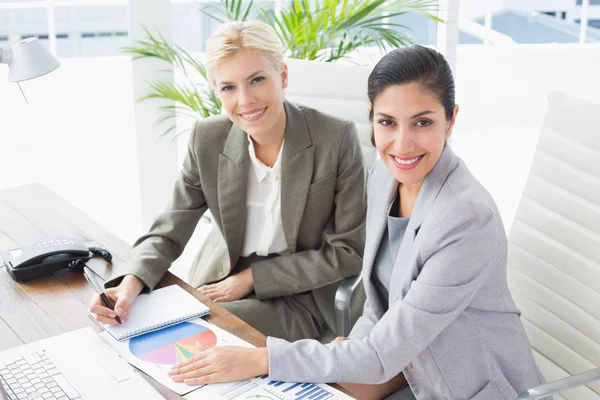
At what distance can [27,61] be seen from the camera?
190cm

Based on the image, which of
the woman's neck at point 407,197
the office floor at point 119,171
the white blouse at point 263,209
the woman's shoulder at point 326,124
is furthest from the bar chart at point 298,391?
the office floor at point 119,171

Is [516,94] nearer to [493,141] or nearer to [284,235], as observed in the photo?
[493,141]

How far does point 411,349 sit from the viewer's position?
1.55 m

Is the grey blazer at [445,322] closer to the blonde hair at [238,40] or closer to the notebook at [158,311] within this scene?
the notebook at [158,311]

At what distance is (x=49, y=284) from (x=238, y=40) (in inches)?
30.4

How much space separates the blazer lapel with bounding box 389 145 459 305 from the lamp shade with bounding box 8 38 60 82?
0.96 metres

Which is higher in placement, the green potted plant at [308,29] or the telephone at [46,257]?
the green potted plant at [308,29]

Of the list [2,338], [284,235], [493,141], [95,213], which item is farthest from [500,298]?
[493,141]

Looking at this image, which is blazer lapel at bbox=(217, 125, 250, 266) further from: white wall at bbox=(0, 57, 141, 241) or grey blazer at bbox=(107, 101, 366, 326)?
white wall at bbox=(0, 57, 141, 241)

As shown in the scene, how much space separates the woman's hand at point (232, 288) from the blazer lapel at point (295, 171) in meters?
0.21

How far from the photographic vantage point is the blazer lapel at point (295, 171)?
2.10 metres

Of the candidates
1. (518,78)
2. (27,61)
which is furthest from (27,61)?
(518,78)

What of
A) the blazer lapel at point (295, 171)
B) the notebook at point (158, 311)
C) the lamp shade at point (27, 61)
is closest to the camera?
the notebook at point (158, 311)

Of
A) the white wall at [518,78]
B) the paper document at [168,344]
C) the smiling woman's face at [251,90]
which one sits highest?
the smiling woman's face at [251,90]
